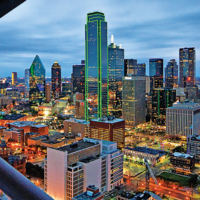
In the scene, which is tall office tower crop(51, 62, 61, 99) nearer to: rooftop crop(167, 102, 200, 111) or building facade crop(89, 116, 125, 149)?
rooftop crop(167, 102, 200, 111)

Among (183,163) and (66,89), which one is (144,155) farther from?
(66,89)

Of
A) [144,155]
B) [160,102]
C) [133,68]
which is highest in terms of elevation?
[133,68]

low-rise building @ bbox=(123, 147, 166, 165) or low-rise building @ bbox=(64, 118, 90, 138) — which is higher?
low-rise building @ bbox=(64, 118, 90, 138)

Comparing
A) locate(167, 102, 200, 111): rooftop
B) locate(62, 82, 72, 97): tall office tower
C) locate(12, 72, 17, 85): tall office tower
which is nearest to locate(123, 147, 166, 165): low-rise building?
locate(167, 102, 200, 111): rooftop

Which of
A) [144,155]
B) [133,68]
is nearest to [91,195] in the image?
[144,155]

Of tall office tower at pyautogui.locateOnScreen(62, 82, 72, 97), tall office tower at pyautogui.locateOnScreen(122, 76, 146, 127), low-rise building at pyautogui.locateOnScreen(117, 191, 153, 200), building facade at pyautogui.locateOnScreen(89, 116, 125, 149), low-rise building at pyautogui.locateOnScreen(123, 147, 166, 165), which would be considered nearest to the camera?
low-rise building at pyautogui.locateOnScreen(117, 191, 153, 200)

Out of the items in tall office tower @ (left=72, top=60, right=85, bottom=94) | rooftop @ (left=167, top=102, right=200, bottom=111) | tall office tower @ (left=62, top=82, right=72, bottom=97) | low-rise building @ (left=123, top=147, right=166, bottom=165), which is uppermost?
tall office tower @ (left=72, top=60, right=85, bottom=94)
